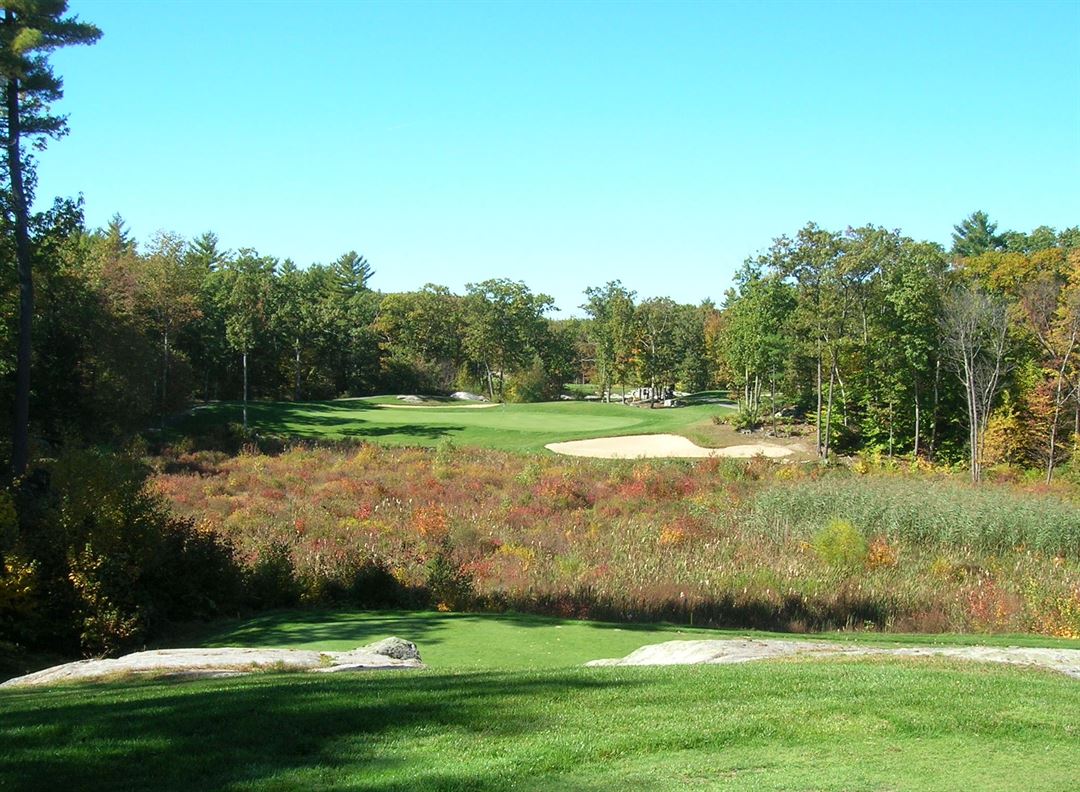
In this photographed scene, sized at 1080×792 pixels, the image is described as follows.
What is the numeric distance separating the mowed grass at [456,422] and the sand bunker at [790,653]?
28102 mm

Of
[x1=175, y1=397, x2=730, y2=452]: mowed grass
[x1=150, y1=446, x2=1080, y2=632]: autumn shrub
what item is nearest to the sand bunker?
[x1=150, y1=446, x2=1080, y2=632]: autumn shrub

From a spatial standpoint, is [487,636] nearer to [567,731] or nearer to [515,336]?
[567,731]

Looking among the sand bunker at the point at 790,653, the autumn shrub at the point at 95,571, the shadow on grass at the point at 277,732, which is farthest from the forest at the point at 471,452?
the shadow on grass at the point at 277,732

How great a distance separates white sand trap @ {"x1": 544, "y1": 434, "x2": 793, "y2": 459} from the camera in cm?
3856

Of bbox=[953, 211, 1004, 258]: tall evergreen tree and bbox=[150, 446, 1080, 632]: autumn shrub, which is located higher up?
bbox=[953, 211, 1004, 258]: tall evergreen tree

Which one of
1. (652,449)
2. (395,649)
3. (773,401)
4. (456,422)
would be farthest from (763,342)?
(395,649)

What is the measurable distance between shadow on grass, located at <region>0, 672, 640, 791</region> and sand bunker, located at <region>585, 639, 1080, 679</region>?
2.26 metres

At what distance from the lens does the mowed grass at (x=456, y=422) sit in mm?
41562

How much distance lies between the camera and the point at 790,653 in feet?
34.1

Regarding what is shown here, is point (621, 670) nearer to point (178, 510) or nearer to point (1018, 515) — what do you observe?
point (1018, 515)

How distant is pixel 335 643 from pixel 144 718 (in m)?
5.83

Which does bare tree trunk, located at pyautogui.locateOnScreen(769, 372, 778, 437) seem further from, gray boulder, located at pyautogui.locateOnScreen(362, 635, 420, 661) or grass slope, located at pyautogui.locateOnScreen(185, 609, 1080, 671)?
gray boulder, located at pyautogui.locateOnScreen(362, 635, 420, 661)

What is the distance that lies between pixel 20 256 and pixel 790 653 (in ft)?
59.2

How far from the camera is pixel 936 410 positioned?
149ft
